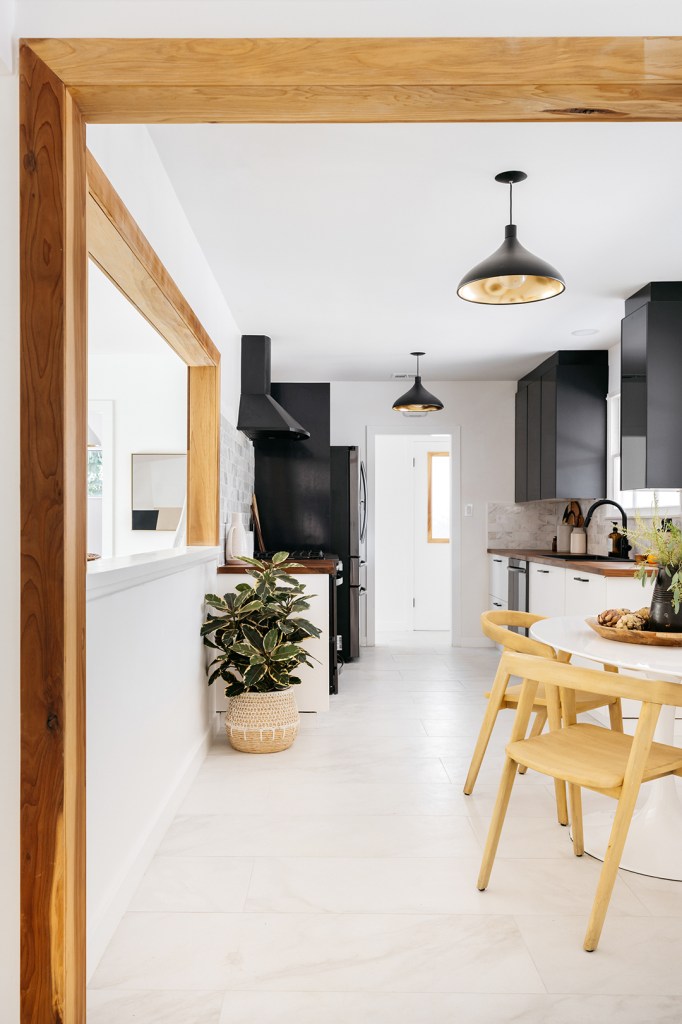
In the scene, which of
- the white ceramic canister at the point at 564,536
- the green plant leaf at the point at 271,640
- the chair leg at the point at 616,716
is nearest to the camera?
the chair leg at the point at 616,716

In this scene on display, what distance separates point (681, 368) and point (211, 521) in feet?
8.84

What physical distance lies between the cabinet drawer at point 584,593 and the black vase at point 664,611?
1492 millimetres

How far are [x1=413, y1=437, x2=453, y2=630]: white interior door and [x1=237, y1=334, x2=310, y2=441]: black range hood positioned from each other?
285 centimetres

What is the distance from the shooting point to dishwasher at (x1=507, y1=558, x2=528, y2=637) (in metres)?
5.59

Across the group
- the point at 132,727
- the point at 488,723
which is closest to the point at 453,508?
the point at 488,723

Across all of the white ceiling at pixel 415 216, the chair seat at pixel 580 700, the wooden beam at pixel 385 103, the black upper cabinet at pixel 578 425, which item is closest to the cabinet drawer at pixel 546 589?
the black upper cabinet at pixel 578 425

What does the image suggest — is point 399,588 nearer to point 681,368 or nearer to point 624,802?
point 681,368

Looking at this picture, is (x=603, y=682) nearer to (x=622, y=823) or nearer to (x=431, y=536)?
(x=622, y=823)

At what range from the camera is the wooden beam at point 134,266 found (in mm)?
1957

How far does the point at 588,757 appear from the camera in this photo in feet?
7.04

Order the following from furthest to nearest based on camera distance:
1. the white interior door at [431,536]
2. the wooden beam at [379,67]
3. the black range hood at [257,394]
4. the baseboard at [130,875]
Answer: the white interior door at [431,536]
the black range hood at [257,394]
the baseboard at [130,875]
the wooden beam at [379,67]

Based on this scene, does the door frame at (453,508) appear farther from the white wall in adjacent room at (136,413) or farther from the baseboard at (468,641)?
the white wall in adjacent room at (136,413)

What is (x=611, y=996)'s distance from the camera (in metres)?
1.76
